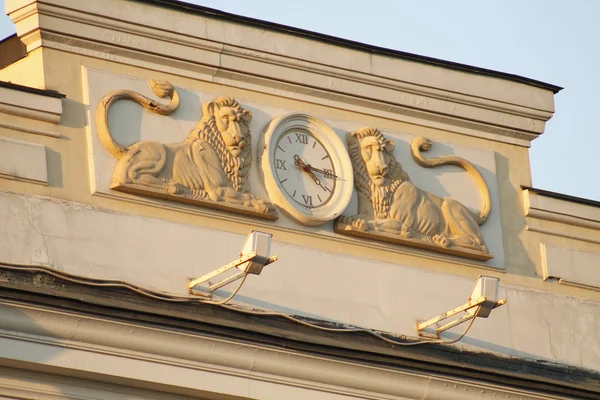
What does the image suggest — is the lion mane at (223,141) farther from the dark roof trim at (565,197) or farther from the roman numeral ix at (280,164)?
the dark roof trim at (565,197)

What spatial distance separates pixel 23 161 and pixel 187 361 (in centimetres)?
224

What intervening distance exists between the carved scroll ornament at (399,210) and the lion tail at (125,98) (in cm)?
187

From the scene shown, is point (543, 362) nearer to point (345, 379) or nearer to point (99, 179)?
point (345, 379)

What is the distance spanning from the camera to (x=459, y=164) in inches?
801

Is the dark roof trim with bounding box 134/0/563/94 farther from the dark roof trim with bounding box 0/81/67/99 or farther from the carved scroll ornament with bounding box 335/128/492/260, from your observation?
the dark roof trim with bounding box 0/81/67/99

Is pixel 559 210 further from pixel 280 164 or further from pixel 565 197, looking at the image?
pixel 280 164

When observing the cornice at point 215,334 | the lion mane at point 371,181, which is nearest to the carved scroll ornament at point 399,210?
the lion mane at point 371,181

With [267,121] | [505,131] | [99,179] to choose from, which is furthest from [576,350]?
[99,179]

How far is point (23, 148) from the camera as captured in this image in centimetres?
1800

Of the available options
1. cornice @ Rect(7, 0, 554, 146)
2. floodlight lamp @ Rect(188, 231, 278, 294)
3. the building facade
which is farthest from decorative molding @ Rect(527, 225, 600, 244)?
floodlight lamp @ Rect(188, 231, 278, 294)

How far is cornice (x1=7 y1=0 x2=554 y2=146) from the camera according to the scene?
60.9 feet

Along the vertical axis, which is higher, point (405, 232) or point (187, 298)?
point (405, 232)

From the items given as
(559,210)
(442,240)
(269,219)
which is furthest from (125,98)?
(559,210)

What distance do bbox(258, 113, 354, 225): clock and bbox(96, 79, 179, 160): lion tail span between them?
3.10 ft
